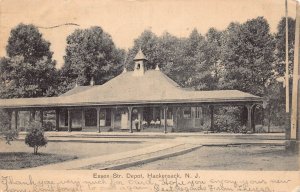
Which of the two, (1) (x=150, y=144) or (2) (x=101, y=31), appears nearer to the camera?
(2) (x=101, y=31)

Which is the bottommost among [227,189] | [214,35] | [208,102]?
[227,189]

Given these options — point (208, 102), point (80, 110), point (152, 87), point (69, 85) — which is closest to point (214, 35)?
point (208, 102)

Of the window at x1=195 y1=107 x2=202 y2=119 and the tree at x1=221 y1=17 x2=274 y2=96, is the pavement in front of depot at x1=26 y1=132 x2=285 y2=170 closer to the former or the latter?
the window at x1=195 y1=107 x2=202 y2=119

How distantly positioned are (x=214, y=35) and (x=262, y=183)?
1923 millimetres

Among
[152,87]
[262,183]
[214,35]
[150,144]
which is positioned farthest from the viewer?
[152,87]

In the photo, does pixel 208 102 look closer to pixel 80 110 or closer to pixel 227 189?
pixel 227 189

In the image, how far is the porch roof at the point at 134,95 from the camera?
663 centimetres

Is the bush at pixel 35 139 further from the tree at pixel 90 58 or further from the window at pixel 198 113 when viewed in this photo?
the window at pixel 198 113

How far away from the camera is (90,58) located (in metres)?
7.00

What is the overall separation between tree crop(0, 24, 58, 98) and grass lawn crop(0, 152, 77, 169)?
2.93ft

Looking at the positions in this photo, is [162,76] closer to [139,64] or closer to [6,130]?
[139,64]

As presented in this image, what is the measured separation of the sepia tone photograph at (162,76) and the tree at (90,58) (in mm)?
18

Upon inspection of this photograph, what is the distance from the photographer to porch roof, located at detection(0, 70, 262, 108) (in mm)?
6629

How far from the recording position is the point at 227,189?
5559 mm
